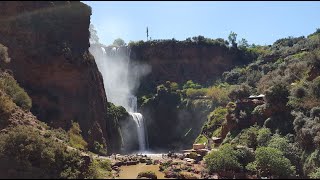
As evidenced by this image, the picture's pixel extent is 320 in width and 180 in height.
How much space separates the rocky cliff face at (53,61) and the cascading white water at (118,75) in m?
25.0

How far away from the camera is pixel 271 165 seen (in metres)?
23.6

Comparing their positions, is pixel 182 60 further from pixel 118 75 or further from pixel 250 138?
pixel 250 138

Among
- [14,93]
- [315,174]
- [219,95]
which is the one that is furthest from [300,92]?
[219,95]

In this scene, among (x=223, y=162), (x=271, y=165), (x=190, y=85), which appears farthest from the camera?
(x=190, y=85)

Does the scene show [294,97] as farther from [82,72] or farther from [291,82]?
[82,72]

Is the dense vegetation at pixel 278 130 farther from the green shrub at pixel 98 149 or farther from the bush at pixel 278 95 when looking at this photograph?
the green shrub at pixel 98 149

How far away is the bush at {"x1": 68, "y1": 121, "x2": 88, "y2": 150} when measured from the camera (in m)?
28.8

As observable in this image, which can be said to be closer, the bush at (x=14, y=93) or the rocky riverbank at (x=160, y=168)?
the rocky riverbank at (x=160, y=168)

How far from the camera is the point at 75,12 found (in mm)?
36781

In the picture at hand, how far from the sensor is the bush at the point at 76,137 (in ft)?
94.5

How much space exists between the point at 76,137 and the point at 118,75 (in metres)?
40.5

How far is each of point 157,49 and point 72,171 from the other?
169 ft

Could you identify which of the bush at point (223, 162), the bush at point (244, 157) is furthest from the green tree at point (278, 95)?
the bush at point (223, 162)

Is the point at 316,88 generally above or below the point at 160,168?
above
